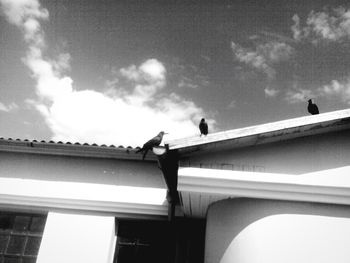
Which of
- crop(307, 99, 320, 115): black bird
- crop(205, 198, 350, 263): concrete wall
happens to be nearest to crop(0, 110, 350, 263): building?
crop(205, 198, 350, 263): concrete wall

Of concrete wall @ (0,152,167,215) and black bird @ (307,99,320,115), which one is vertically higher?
→ black bird @ (307,99,320,115)

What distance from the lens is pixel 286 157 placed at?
16.8 ft

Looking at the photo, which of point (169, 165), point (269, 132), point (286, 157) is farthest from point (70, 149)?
point (286, 157)

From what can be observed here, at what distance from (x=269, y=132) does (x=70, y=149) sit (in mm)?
4328

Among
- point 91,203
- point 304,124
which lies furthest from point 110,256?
point 304,124

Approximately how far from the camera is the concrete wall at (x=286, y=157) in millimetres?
5012

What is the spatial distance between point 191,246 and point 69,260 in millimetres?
2426

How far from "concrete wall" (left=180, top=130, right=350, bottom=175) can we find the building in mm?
17

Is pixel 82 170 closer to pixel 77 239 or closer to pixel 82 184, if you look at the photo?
pixel 82 184

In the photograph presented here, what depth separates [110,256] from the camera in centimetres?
615

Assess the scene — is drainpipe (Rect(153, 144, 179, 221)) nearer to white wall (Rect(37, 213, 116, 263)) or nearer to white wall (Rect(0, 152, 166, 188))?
white wall (Rect(0, 152, 166, 188))

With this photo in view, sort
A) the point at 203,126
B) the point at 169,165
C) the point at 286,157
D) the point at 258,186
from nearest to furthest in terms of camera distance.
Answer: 1. the point at 258,186
2. the point at 169,165
3. the point at 286,157
4. the point at 203,126

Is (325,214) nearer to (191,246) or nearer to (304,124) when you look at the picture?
(304,124)

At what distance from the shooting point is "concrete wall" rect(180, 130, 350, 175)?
16.4 ft
